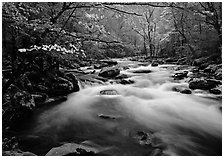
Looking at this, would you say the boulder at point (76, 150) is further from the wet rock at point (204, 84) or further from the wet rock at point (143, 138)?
the wet rock at point (204, 84)

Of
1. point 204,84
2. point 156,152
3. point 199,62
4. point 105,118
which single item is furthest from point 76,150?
point 199,62

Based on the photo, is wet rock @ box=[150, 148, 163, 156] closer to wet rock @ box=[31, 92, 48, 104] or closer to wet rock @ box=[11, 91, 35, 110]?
wet rock @ box=[11, 91, 35, 110]

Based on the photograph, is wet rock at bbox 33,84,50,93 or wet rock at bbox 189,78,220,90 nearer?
wet rock at bbox 33,84,50,93

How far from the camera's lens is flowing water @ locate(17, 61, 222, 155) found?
4.00 m

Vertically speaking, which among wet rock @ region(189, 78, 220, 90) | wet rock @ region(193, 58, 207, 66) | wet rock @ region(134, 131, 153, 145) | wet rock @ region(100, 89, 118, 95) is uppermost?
wet rock @ region(193, 58, 207, 66)

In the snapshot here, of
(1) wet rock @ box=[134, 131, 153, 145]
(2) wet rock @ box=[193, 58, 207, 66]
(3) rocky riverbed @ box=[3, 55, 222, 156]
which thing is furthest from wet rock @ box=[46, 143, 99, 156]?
(2) wet rock @ box=[193, 58, 207, 66]

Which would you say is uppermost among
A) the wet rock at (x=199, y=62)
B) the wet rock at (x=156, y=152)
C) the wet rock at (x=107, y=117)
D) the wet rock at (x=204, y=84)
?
the wet rock at (x=199, y=62)

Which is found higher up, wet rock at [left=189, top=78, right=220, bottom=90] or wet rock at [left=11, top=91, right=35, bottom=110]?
wet rock at [left=11, top=91, right=35, bottom=110]

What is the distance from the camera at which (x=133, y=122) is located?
16.8 ft

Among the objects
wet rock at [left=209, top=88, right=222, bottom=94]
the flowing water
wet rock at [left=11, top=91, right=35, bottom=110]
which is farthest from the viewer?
wet rock at [left=209, top=88, right=222, bottom=94]

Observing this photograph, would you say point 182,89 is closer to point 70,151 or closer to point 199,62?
point 70,151

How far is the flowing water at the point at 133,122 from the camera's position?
4.00 m

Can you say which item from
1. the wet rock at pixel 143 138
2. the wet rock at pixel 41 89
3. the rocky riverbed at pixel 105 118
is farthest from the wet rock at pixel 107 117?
the wet rock at pixel 41 89

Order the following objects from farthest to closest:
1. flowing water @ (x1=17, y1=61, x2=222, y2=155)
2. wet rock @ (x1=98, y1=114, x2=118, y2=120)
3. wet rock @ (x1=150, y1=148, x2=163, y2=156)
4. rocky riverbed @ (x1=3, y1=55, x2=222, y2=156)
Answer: wet rock @ (x1=98, y1=114, x2=118, y2=120) < flowing water @ (x1=17, y1=61, x2=222, y2=155) < rocky riverbed @ (x1=3, y1=55, x2=222, y2=156) < wet rock @ (x1=150, y1=148, x2=163, y2=156)
